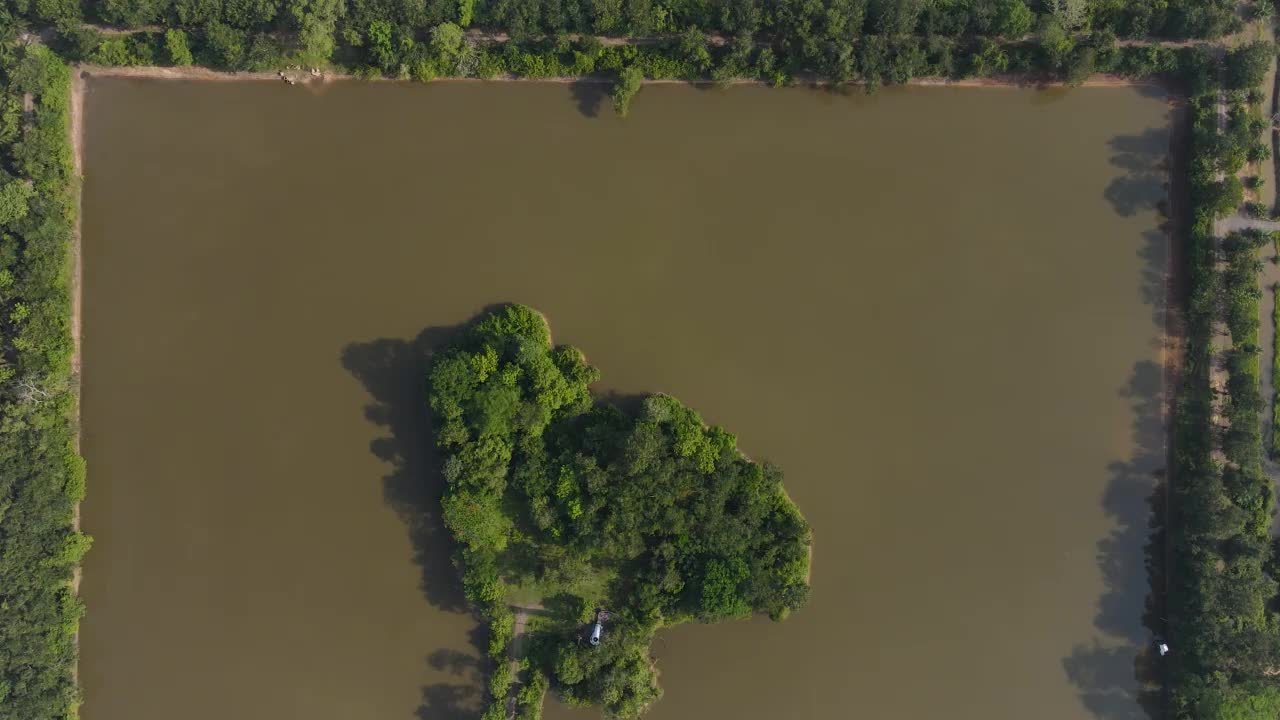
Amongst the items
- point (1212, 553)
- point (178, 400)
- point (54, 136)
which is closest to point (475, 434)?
point (178, 400)

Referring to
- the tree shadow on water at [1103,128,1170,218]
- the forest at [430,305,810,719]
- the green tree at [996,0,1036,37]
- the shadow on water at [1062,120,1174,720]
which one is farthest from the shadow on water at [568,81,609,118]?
the shadow on water at [1062,120,1174,720]

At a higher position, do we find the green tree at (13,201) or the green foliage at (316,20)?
the green foliage at (316,20)

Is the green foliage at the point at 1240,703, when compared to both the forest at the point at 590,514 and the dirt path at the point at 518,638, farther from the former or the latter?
the dirt path at the point at 518,638

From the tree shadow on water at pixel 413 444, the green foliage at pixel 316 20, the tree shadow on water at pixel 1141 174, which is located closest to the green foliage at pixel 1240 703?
the tree shadow on water at pixel 1141 174

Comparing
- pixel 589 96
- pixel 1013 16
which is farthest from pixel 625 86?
pixel 1013 16

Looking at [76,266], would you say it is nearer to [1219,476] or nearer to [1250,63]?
[1219,476]

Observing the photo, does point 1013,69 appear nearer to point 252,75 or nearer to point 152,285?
point 252,75

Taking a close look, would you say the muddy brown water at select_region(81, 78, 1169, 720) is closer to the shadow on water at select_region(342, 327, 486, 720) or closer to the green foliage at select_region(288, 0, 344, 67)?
the shadow on water at select_region(342, 327, 486, 720)
